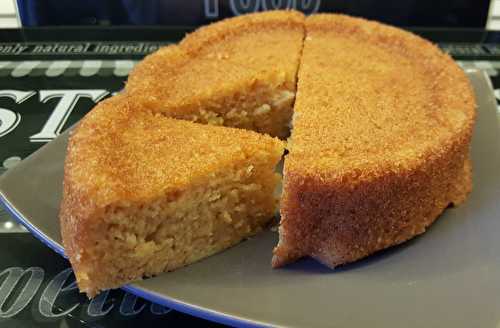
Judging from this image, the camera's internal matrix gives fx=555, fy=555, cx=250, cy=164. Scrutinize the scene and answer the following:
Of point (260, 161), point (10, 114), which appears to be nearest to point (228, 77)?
point (260, 161)

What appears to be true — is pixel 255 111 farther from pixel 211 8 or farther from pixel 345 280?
pixel 211 8

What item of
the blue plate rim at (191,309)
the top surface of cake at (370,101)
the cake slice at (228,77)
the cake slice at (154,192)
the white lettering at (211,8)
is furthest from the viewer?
the white lettering at (211,8)

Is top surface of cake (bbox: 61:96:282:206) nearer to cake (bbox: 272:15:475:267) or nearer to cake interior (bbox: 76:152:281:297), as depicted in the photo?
cake interior (bbox: 76:152:281:297)

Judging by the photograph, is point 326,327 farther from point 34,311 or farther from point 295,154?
point 34,311

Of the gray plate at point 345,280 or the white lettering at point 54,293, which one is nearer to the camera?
the gray plate at point 345,280

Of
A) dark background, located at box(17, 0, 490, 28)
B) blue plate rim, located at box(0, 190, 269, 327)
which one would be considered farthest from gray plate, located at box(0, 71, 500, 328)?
dark background, located at box(17, 0, 490, 28)

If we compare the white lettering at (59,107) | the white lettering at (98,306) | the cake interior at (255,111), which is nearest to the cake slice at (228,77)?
the cake interior at (255,111)

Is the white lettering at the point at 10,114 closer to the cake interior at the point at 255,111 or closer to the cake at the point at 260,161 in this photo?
the cake at the point at 260,161

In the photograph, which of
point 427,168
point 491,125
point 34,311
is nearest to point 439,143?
point 427,168
